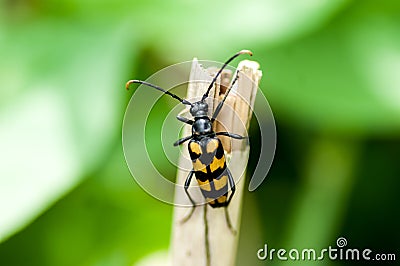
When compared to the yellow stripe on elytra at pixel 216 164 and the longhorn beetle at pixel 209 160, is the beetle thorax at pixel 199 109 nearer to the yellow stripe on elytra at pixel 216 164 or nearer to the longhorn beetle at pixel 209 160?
the longhorn beetle at pixel 209 160

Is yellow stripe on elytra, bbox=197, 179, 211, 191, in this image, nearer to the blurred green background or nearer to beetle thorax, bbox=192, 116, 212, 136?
beetle thorax, bbox=192, 116, 212, 136

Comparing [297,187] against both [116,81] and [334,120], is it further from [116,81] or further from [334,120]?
[116,81]

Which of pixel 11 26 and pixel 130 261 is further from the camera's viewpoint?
pixel 11 26

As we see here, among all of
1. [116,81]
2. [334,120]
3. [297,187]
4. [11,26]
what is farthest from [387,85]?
[11,26]

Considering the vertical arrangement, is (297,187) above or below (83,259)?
above

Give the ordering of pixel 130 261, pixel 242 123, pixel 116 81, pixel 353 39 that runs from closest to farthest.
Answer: pixel 242 123
pixel 130 261
pixel 116 81
pixel 353 39

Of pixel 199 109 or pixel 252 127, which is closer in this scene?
pixel 199 109

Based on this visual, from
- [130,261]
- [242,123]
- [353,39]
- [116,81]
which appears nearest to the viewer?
[242,123]

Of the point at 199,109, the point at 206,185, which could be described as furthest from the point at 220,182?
the point at 199,109

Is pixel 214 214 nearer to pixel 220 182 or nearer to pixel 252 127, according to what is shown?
pixel 220 182
